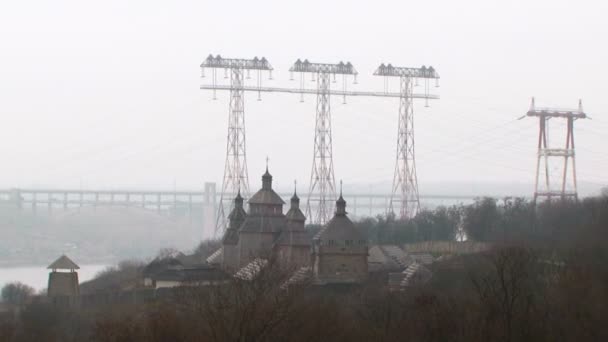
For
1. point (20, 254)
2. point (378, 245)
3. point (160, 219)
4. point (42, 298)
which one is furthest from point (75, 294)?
point (160, 219)

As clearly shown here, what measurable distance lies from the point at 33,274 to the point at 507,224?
29.6 m

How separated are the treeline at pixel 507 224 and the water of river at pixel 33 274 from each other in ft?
48.8

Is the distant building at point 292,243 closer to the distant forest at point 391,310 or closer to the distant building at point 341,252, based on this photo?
the distant building at point 341,252

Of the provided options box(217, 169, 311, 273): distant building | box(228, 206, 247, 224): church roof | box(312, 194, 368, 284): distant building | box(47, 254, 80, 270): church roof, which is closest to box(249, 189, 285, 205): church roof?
box(217, 169, 311, 273): distant building

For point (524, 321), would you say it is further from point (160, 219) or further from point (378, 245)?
point (160, 219)

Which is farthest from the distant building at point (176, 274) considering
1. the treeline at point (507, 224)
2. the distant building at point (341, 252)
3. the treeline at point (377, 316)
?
the treeline at point (507, 224)

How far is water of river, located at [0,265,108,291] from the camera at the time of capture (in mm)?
56203

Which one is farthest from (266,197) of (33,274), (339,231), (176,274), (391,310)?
(33,274)

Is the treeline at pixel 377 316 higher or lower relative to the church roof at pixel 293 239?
lower

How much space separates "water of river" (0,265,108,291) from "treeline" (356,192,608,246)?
14.9 metres

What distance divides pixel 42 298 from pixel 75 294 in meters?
0.93

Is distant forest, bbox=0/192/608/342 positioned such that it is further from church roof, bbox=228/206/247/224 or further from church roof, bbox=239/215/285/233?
church roof, bbox=228/206/247/224

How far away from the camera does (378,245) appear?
42.1m

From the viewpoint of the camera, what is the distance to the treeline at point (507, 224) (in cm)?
3572
